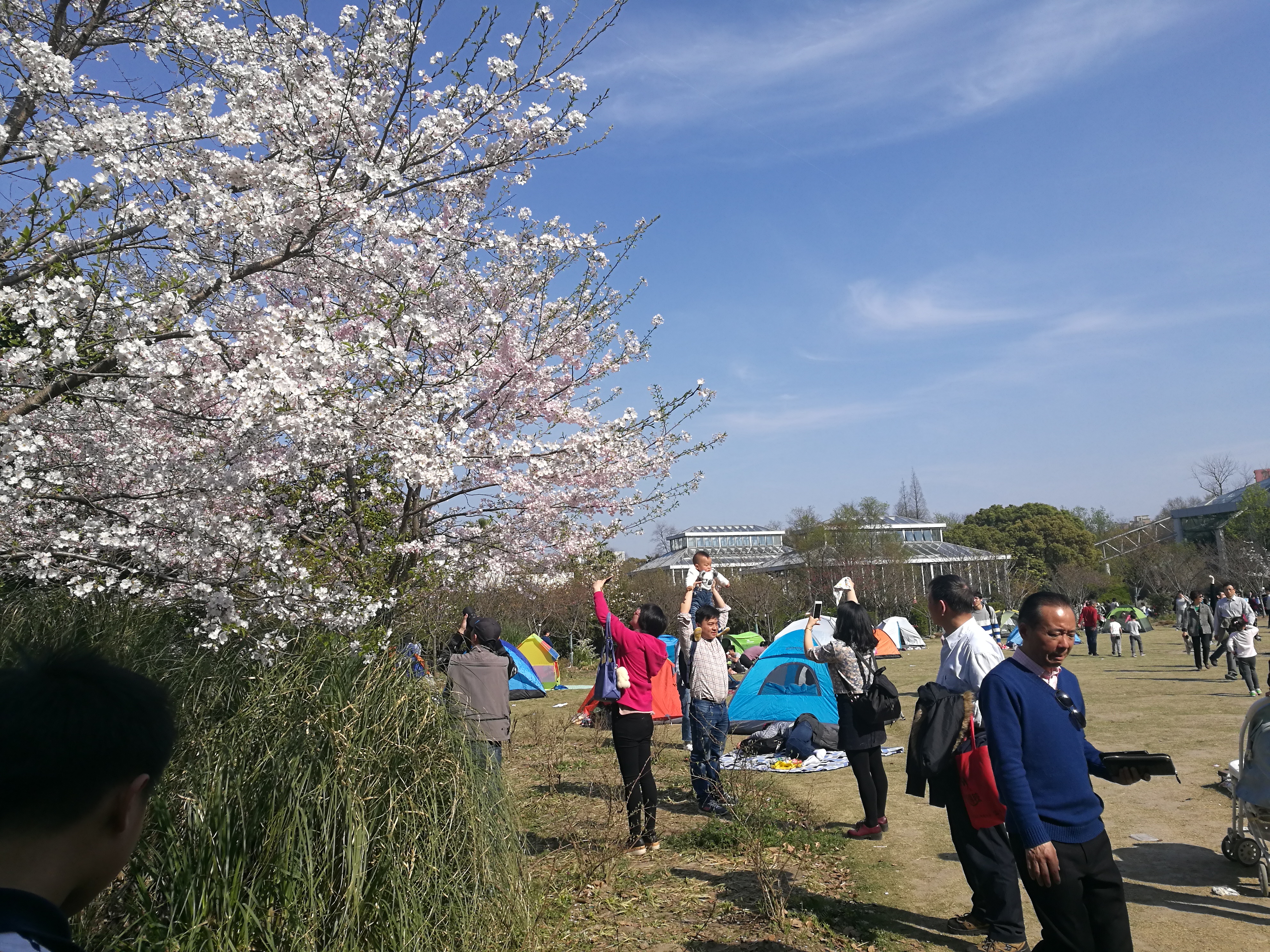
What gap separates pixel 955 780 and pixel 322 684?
120 inches

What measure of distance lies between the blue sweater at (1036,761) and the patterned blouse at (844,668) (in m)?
2.67

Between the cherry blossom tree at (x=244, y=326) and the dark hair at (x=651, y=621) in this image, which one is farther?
the dark hair at (x=651, y=621)

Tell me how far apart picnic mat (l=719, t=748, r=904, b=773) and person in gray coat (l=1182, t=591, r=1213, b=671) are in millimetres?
10559

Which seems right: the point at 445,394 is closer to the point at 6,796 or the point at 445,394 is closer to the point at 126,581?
the point at 126,581

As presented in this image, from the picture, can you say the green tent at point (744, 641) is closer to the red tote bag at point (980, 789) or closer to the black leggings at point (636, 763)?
the black leggings at point (636, 763)

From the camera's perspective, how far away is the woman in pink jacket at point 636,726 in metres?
5.54

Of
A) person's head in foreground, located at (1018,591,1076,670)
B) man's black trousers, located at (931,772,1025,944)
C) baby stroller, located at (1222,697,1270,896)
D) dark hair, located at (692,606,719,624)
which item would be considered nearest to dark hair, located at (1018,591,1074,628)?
person's head in foreground, located at (1018,591,1076,670)

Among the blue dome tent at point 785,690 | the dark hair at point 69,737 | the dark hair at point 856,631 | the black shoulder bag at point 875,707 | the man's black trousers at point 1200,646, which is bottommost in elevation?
the man's black trousers at point 1200,646

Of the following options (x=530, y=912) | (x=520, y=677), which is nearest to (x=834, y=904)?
(x=530, y=912)

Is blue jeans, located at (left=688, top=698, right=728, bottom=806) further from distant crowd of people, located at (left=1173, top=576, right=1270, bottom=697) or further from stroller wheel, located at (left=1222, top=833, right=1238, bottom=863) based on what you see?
distant crowd of people, located at (left=1173, top=576, right=1270, bottom=697)

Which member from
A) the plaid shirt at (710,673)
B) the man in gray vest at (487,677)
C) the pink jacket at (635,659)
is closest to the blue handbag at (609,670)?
the pink jacket at (635,659)

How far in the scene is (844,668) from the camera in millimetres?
5797

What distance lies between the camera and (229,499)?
510 centimetres

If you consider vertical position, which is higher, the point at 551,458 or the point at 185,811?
the point at 551,458
